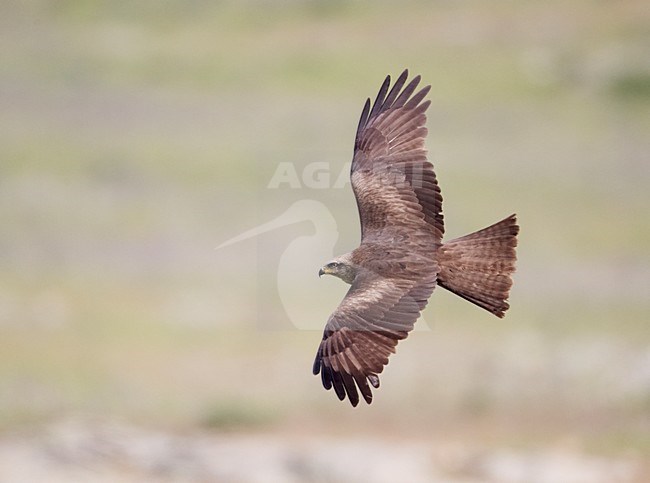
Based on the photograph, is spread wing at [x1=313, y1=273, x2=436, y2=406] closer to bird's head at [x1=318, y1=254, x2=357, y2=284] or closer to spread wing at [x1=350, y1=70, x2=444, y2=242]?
bird's head at [x1=318, y1=254, x2=357, y2=284]

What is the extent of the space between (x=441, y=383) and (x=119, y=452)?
488 centimetres

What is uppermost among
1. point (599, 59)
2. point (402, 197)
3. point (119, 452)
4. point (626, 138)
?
point (599, 59)

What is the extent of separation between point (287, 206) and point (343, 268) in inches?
563

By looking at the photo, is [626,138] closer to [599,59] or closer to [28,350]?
[599,59]

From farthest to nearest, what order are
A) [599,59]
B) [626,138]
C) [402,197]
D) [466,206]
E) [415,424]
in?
1. [599,59]
2. [626,138]
3. [466,206]
4. [415,424]
5. [402,197]

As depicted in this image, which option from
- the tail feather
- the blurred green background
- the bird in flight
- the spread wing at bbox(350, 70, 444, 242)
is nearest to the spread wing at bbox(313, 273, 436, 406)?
the bird in flight

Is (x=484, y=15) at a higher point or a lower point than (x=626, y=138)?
higher

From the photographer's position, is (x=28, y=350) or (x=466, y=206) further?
(x=466, y=206)

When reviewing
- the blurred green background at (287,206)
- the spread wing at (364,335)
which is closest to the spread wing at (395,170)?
the spread wing at (364,335)

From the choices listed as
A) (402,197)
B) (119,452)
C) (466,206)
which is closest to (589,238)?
(466,206)

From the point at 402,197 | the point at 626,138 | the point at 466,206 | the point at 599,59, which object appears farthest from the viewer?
→ the point at 599,59

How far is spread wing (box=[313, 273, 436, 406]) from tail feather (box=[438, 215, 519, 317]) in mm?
503

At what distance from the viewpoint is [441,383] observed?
22.9 m

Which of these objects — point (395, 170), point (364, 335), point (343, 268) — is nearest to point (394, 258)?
point (343, 268)
